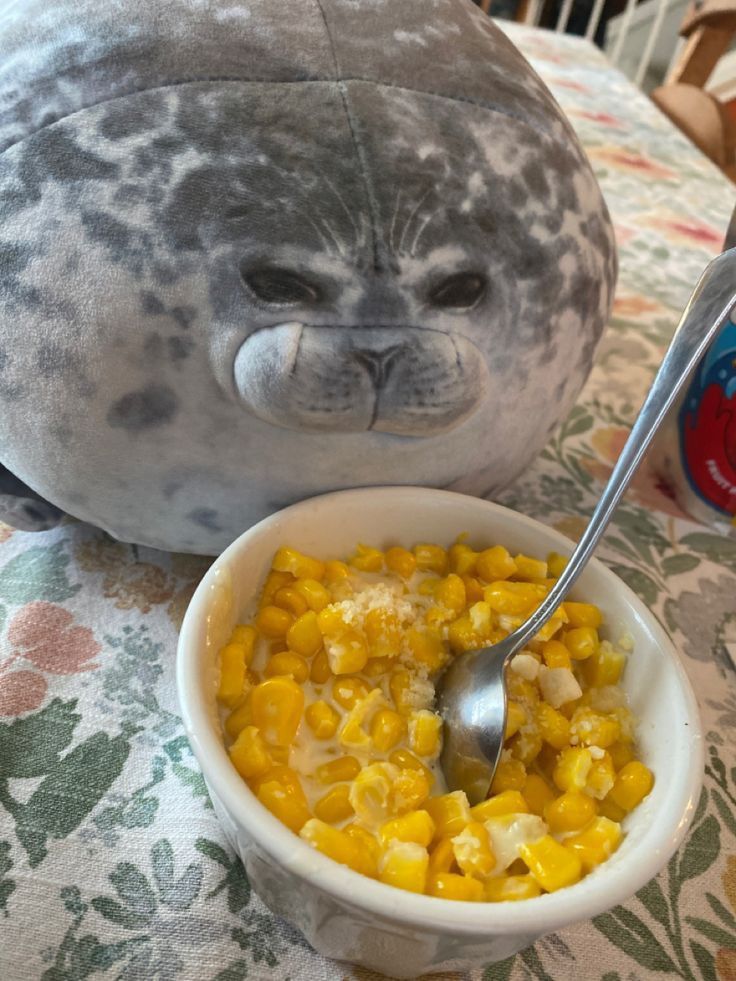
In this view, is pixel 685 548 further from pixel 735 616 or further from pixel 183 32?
pixel 183 32

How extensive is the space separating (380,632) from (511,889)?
6.1 inches

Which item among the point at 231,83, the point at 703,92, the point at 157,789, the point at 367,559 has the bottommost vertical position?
the point at 157,789

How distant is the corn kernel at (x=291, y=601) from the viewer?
19.5 inches

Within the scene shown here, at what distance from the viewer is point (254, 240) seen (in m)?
0.41

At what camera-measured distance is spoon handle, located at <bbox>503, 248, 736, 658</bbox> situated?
0.47 meters

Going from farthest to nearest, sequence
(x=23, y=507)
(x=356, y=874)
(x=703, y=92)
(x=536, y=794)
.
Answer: (x=703, y=92), (x=23, y=507), (x=536, y=794), (x=356, y=874)

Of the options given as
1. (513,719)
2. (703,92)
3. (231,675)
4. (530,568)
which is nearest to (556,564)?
(530,568)

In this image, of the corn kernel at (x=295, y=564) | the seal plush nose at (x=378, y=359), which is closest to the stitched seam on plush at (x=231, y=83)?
the seal plush nose at (x=378, y=359)

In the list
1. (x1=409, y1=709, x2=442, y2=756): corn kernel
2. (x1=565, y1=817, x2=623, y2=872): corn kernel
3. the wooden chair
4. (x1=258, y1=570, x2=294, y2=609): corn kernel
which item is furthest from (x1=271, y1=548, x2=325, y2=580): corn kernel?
the wooden chair

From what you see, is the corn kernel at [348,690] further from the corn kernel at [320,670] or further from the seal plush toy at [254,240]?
the seal plush toy at [254,240]

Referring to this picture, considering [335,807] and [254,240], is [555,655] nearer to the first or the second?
[335,807]

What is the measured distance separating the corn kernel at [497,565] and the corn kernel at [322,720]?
0.14 m

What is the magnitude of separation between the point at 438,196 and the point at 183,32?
6.2 inches

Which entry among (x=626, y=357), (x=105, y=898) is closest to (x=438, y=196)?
(x=105, y=898)
